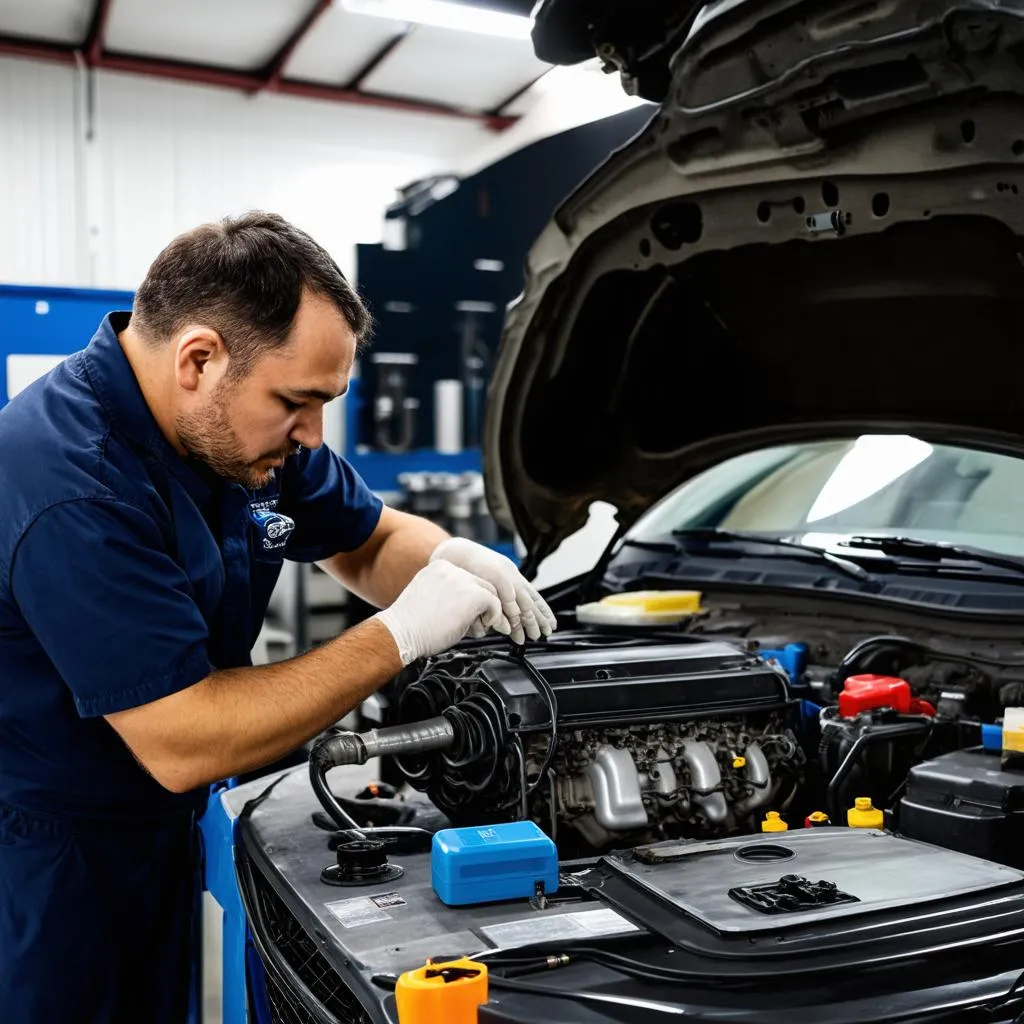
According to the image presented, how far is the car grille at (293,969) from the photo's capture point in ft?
3.66

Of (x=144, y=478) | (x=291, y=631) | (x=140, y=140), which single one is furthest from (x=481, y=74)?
(x=144, y=478)

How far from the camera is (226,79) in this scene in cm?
657

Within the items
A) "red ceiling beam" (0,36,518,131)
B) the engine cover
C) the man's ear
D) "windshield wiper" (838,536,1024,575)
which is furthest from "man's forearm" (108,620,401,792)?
"red ceiling beam" (0,36,518,131)

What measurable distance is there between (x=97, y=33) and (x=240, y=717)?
571cm

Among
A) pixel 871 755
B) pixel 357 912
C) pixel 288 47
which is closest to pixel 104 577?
pixel 357 912

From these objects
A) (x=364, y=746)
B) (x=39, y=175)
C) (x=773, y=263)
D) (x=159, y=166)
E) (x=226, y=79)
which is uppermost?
(x=226, y=79)

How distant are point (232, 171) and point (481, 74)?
64.2 inches

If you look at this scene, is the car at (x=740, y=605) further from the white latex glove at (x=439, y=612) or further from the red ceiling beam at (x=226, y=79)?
the red ceiling beam at (x=226, y=79)

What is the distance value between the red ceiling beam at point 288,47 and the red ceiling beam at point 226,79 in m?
0.06

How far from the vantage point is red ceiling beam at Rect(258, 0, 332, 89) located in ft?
18.7

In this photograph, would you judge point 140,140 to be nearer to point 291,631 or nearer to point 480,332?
point 480,332

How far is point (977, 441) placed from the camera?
1942 mm

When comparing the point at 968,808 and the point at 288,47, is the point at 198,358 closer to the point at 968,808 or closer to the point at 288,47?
the point at 968,808

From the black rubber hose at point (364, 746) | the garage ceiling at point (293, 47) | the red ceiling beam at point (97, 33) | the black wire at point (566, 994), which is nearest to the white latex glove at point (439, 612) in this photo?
the black rubber hose at point (364, 746)
